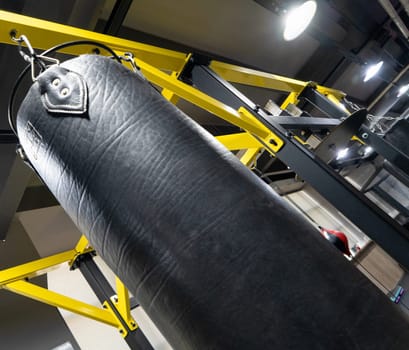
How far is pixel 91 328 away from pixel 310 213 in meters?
2.97

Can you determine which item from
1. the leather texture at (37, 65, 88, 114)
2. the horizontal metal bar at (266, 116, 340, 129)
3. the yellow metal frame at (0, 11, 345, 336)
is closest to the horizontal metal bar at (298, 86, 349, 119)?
the yellow metal frame at (0, 11, 345, 336)

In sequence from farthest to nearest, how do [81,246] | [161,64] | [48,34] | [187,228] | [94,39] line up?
1. [81,246]
2. [161,64]
3. [94,39]
4. [48,34]
5. [187,228]

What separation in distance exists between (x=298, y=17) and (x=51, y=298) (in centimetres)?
182

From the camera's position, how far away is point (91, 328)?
1652mm

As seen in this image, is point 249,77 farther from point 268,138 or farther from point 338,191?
point 338,191

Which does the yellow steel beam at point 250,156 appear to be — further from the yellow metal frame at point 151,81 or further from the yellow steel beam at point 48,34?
the yellow steel beam at point 48,34

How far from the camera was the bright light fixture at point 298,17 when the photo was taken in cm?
139

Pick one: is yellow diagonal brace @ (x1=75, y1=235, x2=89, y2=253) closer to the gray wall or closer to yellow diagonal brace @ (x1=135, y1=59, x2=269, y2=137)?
the gray wall

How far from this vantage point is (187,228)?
0.37 metres

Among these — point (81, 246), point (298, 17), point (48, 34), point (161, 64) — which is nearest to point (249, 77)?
point (298, 17)

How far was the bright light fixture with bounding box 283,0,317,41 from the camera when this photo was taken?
1.39m

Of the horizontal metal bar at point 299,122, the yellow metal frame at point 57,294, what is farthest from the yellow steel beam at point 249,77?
the yellow metal frame at point 57,294

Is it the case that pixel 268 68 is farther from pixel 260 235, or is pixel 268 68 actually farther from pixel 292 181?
pixel 260 235

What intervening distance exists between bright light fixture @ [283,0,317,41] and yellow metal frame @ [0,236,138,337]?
1.54m
